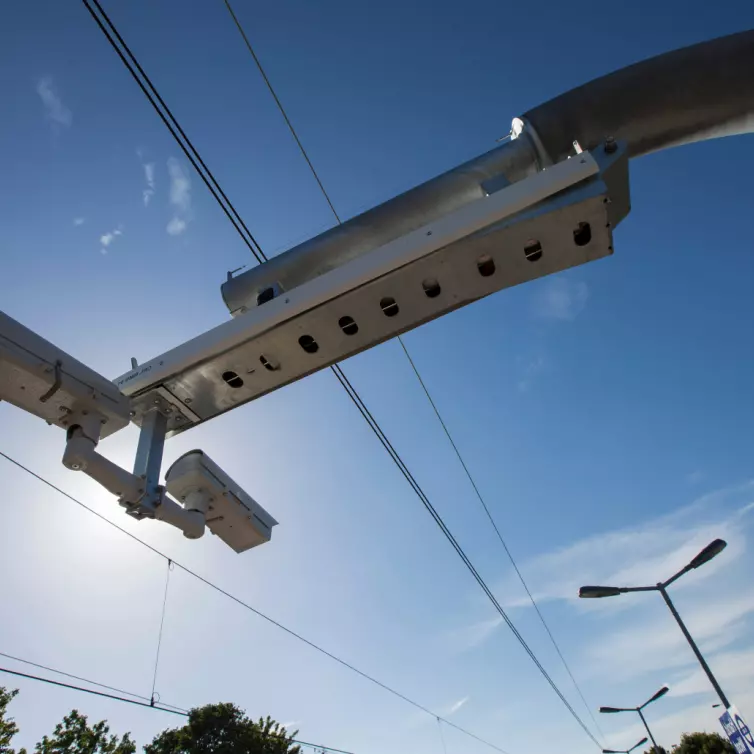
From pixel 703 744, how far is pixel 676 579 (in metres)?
32.5

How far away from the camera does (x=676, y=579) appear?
13688 mm

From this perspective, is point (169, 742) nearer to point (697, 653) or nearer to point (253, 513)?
point (697, 653)

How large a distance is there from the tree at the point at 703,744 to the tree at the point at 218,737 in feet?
83.1

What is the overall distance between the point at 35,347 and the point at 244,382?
3.51 feet

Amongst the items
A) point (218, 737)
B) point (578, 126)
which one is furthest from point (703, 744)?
point (578, 126)

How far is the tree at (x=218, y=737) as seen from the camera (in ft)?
111

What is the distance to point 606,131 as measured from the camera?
3.93 m

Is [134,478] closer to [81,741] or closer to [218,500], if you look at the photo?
[218,500]

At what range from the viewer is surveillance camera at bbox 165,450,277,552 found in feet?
10.3

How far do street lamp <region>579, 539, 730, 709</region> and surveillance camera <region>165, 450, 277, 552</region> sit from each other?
11446mm

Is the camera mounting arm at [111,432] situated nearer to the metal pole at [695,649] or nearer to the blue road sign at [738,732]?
the blue road sign at [738,732]

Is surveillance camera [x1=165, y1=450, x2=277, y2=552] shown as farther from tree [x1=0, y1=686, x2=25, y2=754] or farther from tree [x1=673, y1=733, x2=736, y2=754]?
tree [x1=673, y1=733, x2=736, y2=754]

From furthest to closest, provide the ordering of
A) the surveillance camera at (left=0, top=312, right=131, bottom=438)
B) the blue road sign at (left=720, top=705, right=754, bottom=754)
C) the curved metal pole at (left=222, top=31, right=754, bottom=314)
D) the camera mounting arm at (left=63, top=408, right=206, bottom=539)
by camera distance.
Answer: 1. the blue road sign at (left=720, top=705, right=754, bottom=754)
2. the curved metal pole at (left=222, top=31, right=754, bottom=314)
3. the camera mounting arm at (left=63, top=408, right=206, bottom=539)
4. the surveillance camera at (left=0, top=312, right=131, bottom=438)

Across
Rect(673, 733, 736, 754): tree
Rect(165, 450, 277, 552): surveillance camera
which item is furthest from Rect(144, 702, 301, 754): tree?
Rect(165, 450, 277, 552): surveillance camera
